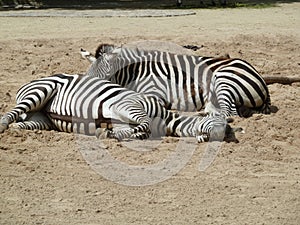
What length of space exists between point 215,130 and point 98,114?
137 cm

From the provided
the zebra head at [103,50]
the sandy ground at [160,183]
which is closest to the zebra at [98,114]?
the sandy ground at [160,183]

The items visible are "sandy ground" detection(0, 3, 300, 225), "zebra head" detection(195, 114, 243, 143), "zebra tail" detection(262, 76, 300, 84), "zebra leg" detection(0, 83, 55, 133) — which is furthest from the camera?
"zebra tail" detection(262, 76, 300, 84)

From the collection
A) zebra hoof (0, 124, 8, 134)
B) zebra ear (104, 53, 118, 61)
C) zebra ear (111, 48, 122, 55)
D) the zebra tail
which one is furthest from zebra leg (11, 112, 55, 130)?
the zebra tail

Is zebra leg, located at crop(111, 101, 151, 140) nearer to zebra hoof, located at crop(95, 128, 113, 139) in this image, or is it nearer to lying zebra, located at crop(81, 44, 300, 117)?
zebra hoof, located at crop(95, 128, 113, 139)

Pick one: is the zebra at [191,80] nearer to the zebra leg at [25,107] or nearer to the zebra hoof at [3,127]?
the zebra leg at [25,107]

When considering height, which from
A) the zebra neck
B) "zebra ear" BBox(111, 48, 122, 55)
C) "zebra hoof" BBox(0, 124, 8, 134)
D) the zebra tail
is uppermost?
"zebra ear" BBox(111, 48, 122, 55)

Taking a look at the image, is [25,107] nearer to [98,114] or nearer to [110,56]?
[98,114]

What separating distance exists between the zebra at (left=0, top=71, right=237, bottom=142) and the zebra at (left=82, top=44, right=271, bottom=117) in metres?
0.77

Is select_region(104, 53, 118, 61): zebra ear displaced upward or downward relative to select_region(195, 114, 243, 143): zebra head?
upward

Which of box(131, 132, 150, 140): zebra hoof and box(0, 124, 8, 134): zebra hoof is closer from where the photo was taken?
box(131, 132, 150, 140): zebra hoof

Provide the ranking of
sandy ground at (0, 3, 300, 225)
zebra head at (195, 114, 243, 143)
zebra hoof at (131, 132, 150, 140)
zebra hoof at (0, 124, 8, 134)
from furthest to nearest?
zebra hoof at (0, 124, 8, 134) → zebra hoof at (131, 132, 150, 140) → zebra head at (195, 114, 243, 143) → sandy ground at (0, 3, 300, 225)

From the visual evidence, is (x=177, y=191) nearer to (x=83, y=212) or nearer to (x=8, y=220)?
(x=83, y=212)

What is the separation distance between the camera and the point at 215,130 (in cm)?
715

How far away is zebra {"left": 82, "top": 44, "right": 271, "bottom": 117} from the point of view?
859 centimetres
